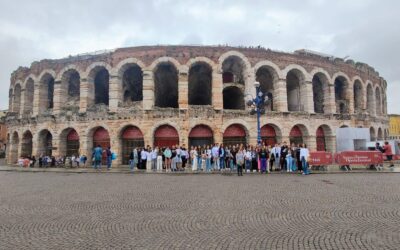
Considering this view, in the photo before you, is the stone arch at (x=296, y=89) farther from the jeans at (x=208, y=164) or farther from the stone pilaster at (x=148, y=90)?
the stone pilaster at (x=148, y=90)

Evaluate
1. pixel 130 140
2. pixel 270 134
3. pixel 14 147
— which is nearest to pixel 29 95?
pixel 14 147

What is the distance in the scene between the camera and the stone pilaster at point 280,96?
21.7 m

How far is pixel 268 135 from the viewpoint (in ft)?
71.5

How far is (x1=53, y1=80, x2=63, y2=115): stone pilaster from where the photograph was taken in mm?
22373

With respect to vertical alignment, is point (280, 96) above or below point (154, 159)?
above

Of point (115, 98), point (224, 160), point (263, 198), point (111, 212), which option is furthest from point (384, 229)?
point (115, 98)

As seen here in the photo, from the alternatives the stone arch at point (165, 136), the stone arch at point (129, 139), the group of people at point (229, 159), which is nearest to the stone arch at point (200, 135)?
the stone arch at point (165, 136)

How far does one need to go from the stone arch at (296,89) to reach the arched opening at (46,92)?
69.2ft

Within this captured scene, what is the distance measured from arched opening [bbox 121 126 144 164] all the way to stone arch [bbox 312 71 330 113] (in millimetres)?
15688

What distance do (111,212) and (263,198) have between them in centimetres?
420

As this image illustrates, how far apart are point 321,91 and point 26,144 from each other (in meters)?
26.9

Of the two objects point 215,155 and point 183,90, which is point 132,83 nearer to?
point 183,90

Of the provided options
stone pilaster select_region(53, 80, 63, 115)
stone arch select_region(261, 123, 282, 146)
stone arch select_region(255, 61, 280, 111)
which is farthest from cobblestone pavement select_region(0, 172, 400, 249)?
stone pilaster select_region(53, 80, 63, 115)

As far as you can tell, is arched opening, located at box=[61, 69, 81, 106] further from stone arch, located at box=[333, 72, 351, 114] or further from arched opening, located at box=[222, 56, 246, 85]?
stone arch, located at box=[333, 72, 351, 114]
